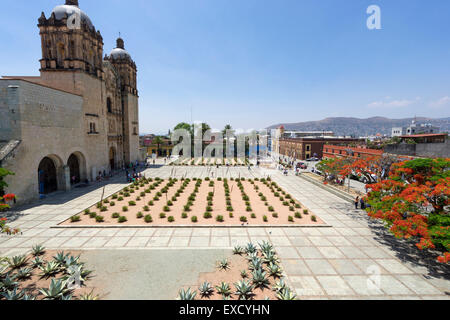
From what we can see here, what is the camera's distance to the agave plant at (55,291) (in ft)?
27.7

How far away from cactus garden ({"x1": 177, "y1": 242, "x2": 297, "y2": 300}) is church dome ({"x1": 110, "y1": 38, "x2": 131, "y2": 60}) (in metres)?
44.4

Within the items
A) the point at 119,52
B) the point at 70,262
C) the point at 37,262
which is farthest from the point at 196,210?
the point at 119,52

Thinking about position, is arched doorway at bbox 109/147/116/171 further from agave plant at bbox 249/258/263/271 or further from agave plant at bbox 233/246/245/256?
agave plant at bbox 249/258/263/271

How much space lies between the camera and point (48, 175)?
25734 mm

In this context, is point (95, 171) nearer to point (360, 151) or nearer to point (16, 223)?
point (16, 223)

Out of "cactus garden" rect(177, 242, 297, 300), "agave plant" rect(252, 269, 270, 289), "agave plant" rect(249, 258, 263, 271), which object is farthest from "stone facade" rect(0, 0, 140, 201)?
"agave plant" rect(252, 269, 270, 289)

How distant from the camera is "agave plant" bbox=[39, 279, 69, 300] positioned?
8.44 m

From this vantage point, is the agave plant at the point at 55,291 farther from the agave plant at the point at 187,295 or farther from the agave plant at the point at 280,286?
the agave plant at the point at 280,286

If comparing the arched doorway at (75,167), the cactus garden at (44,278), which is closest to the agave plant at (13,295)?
the cactus garden at (44,278)

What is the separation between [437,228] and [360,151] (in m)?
31.4

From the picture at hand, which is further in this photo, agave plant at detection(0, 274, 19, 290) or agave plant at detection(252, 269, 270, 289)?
agave plant at detection(252, 269, 270, 289)

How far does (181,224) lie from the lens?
1596cm
